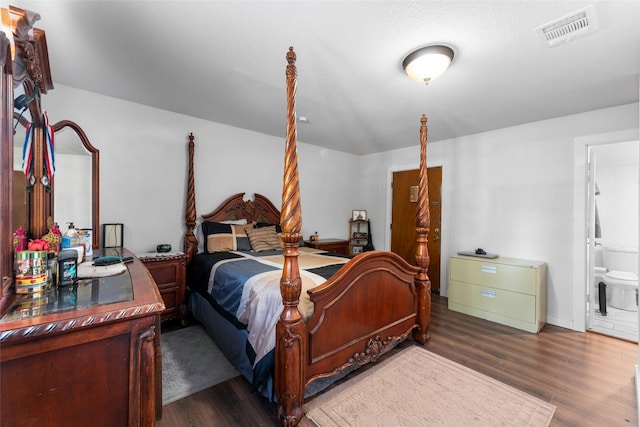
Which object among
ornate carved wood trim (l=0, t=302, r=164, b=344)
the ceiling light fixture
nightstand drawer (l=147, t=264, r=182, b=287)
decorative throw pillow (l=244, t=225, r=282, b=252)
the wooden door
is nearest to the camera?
ornate carved wood trim (l=0, t=302, r=164, b=344)

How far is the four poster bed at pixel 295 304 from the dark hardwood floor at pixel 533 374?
201 mm

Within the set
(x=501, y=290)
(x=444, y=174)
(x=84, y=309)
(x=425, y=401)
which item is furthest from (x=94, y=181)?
(x=501, y=290)

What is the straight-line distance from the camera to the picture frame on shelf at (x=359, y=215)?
199 inches

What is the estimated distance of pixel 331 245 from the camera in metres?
4.35

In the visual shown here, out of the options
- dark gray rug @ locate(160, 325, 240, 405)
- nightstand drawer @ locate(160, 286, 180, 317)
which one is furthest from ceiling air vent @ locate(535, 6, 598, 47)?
nightstand drawer @ locate(160, 286, 180, 317)

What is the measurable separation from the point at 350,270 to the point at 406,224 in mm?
2982

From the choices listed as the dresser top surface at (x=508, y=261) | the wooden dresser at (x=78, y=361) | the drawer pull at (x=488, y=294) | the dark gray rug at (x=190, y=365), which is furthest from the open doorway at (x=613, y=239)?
the wooden dresser at (x=78, y=361)

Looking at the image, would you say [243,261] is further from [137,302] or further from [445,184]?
[445,184]

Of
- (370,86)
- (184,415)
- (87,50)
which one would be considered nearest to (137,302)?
(184,415)

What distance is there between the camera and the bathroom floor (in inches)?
110

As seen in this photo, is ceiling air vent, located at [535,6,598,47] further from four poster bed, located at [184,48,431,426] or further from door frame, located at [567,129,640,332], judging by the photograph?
door frame, located at [567,129,640,332]

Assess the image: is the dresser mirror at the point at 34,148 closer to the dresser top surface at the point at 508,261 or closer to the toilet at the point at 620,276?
the dresser top surface at the point at 508,261

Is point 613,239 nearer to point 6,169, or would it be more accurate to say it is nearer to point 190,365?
point 190,365

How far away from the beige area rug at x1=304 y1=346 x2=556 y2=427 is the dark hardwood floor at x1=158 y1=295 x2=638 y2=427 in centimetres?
13
